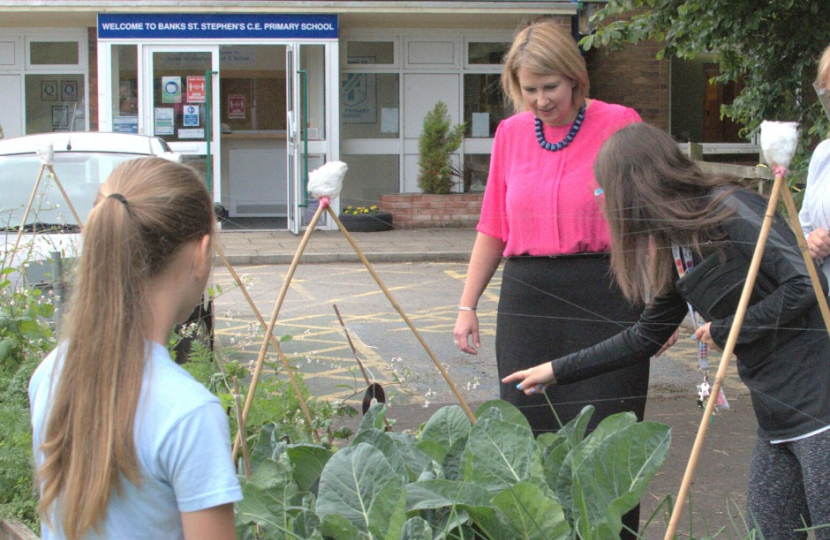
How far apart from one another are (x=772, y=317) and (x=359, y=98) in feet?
45.2

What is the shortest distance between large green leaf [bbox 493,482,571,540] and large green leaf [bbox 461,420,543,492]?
131mm

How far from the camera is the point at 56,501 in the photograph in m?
1.46

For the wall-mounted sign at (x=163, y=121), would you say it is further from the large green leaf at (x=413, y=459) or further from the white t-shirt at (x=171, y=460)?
the white t-shirt at (x=171, y=460)

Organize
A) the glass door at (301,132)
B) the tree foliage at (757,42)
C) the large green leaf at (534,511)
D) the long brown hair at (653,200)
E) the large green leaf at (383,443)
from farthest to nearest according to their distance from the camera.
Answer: the glass door at (301,132), the tree foliage at (757,42), the long brown hair at (653,200), the large green leaf at (383,443), the large green leaf at (534,511)

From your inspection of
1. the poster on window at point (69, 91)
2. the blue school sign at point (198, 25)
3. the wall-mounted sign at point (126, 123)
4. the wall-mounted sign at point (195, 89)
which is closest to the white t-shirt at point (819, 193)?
the blue school sign at point (198, 25)

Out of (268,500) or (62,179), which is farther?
(62,179)

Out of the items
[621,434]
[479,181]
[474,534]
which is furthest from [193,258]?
[479,181]

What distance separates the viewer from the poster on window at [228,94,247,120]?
52.5 ft

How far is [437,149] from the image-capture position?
14.5m

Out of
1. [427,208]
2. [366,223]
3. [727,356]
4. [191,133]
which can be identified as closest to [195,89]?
[191,133]

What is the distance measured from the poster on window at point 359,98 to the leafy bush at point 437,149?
1178 mm

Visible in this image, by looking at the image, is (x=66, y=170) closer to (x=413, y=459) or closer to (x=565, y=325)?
(x=565, y=325)

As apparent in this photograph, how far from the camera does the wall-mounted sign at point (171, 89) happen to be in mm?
14062

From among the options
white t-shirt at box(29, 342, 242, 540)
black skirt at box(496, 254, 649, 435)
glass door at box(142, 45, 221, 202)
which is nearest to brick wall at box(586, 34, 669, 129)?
glass door at box(142, 45, 221, 202)
